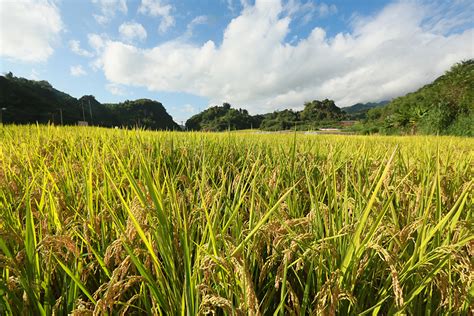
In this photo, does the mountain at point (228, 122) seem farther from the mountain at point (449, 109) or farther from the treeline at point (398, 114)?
the mountain at point (449, 109)

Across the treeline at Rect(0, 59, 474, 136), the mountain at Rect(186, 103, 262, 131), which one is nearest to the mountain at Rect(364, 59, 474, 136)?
the treeline at Rect(0, 59, 474, 136)

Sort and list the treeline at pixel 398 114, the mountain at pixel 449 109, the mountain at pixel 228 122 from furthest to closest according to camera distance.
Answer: the mountain at pixel 449 109
the treeline at pixel 398 114
the mountain at pixel 228 122

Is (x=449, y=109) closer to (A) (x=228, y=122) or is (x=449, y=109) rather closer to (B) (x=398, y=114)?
(B) (x=398, y=114)

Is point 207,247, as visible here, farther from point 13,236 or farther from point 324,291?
point 13,236

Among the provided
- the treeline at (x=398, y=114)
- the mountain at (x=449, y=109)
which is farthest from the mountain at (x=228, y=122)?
the mountain at (x=449, y=109)

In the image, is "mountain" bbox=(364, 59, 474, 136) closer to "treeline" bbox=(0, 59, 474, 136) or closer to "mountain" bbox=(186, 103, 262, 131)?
"treeline" bbox=(0, 59, 474, 136)

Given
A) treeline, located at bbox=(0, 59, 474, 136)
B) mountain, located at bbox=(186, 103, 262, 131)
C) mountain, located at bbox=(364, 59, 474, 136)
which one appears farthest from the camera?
mountain, located at bbox=(364, 59, 474, 136)

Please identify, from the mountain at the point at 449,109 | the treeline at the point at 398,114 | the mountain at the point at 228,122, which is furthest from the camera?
the mountain at the point at 449,109

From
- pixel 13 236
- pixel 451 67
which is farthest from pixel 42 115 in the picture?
pixel 451 67

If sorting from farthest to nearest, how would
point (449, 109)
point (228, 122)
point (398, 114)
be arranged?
point (398, 114)
point (449, 109)
point (228, 122)

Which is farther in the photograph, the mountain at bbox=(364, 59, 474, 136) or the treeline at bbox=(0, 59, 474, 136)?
the mountain at bbox=(364, 59, 474, 136)

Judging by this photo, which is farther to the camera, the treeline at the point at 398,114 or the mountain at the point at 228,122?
the treeline at the point at 398,114

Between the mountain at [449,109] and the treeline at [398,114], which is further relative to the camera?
the mountain at [449,109]

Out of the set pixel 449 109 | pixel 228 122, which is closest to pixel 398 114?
pixel 449 109
